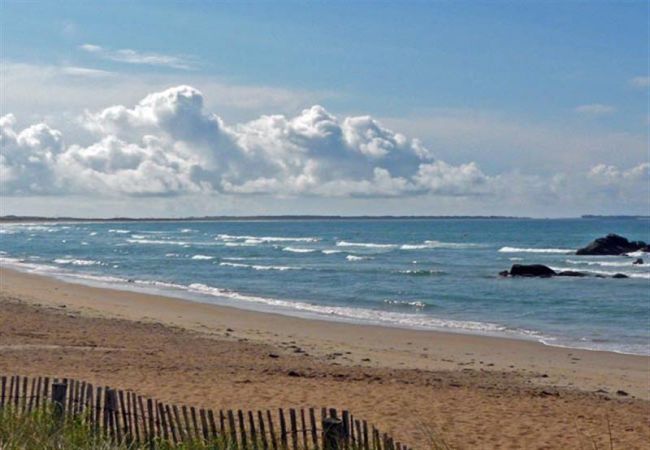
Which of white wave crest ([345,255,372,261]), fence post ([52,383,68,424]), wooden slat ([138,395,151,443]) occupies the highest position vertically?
fence post ([52,383,68,424])

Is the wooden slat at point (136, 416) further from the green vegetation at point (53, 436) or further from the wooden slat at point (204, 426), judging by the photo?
the wooden slat at point (204, 426)

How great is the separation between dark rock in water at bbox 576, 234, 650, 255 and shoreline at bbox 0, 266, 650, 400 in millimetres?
41212

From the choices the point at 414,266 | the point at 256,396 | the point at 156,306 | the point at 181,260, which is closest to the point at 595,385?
the point at 256,396

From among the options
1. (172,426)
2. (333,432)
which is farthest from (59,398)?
(333,432)

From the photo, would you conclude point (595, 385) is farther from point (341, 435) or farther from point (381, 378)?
point (341, 435)

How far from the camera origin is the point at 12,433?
7086mm

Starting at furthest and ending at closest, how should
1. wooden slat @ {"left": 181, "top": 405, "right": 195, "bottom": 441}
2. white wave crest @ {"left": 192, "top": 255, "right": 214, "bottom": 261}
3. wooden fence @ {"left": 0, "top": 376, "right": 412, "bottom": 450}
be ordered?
white wave crest @ {"left": 192, "top": 255, "right": 214, "bottom": 261} < wooden slat @ {"left": 181, "top": 405, "right": 195, "bottom": 441} < wooden fence @ {"left": 0, "top": 376, "right": 412, "bottom": 450}

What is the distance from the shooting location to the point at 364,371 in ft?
53.7

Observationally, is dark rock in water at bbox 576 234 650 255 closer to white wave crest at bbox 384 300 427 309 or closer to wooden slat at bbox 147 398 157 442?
white wave crest at bbox 384 300 427 309

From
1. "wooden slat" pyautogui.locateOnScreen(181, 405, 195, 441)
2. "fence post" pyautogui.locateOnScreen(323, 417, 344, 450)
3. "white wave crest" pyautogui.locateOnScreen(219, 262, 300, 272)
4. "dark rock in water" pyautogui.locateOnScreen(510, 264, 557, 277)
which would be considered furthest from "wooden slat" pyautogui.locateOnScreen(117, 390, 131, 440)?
"white wave crest" pyautogui.locateOnScreen(219, 262, 300, 272)

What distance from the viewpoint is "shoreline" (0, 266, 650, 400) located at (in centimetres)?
1777

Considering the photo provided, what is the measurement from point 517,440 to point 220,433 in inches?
196

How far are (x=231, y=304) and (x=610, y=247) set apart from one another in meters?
42.2

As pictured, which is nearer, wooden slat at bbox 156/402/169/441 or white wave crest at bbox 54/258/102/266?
wooden slat at bbox 156/402/169/441
